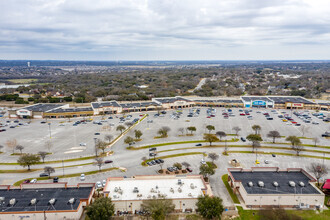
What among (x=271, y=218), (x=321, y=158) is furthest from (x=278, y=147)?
(x=271, y=218)

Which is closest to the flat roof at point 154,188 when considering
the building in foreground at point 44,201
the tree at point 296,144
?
the building in foreground at point 44,201

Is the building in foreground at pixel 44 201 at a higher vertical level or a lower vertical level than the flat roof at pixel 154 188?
lower

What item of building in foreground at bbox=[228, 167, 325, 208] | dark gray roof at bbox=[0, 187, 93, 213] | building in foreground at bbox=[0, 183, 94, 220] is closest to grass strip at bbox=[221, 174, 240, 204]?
building in foreground at bbox=[228, 167, 325, 208]

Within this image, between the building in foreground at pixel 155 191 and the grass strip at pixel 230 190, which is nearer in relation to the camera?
the building in foreground at pixel 155 191

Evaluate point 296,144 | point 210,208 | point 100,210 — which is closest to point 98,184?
point 100,210

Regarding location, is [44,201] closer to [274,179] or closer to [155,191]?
[155,191]

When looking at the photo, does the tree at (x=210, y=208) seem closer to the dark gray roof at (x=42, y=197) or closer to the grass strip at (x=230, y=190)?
the grass strip at (x=230, y=190)

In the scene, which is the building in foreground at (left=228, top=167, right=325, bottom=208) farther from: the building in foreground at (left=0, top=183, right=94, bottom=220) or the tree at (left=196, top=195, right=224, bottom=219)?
the building in foreground at (left=0, top=183, right=94, bottom=220)
